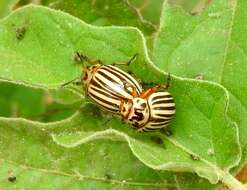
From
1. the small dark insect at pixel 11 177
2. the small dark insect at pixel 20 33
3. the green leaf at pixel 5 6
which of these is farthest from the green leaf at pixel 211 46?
the green leaf at pixel 5 6

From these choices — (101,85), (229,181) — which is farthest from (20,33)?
(229,181)

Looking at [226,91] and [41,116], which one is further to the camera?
[41,116]

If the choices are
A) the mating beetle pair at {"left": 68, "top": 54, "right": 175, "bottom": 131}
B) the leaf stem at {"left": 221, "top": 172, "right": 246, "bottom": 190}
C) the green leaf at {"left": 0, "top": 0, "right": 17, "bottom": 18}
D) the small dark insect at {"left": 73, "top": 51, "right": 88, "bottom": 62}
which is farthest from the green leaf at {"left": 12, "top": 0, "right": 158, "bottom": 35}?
the leaf stem at {"left": 221, "top": 172, "right": 246, "bottom": 190}

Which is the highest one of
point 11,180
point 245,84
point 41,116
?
point 245,84

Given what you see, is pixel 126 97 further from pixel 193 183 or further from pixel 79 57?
pixel 193 183

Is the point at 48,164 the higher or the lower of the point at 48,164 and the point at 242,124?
the lower

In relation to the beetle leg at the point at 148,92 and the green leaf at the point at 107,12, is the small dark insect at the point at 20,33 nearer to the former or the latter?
the beetle leg at the point at 148,92

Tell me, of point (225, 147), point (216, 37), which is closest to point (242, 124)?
point (225, 147)

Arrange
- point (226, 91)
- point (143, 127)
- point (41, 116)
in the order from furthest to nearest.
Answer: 1. point (41, 116)
2. point (143, 127)
3. point (226, 91)

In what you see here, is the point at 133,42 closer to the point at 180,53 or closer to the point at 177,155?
the point at 180,53
